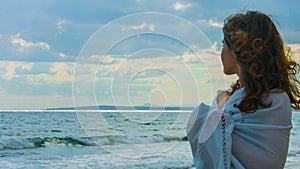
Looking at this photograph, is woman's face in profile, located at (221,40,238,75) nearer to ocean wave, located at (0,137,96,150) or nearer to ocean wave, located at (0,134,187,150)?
ocean wave, located at (0,134,187,150)

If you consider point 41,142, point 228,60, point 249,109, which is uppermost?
point 228,60

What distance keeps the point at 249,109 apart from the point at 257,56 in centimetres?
14

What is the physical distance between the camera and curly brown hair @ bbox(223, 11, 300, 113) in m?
1.22

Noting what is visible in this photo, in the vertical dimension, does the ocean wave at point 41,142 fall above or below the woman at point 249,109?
below

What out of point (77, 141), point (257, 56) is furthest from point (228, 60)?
point (77, 141)

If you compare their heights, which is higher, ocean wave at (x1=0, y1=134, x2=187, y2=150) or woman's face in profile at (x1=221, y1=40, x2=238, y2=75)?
woman's face in profile at (x1=221, y1=40, x2=238, y2=75)

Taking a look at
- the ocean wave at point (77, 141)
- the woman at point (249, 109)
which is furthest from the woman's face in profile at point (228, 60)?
the ocean wave at point (77, 141)

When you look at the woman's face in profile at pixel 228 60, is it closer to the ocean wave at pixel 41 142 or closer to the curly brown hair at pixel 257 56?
the curly brown hair at pixel 257 56

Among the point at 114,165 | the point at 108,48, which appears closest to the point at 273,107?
the point at 108,48

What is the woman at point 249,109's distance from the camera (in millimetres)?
1152

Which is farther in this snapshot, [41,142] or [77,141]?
[77,141]

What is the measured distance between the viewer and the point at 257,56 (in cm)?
124

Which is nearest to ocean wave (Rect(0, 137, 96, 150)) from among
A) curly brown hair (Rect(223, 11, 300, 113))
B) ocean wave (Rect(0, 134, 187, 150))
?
ocean wave (Rect(0, 134, 187, 150))

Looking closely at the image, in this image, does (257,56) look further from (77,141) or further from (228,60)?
(77,141)
